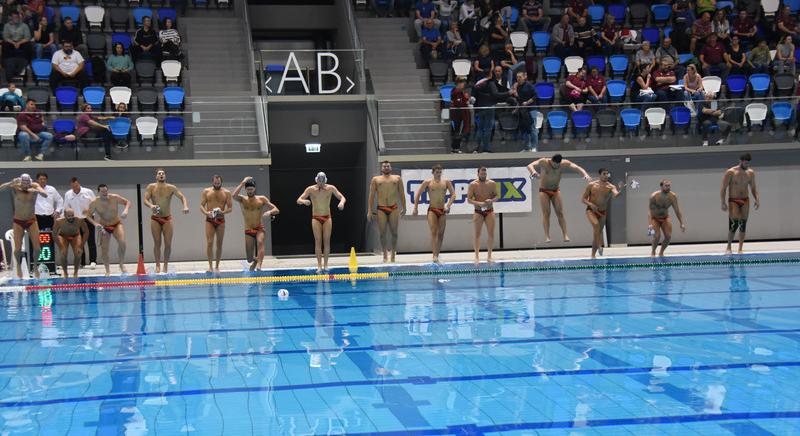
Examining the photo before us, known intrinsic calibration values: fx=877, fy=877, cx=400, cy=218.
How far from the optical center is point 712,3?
22.4 m

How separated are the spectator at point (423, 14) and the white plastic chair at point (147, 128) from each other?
7560 millimetres

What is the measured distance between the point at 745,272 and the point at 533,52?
32.5ft

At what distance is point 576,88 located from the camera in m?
18.5

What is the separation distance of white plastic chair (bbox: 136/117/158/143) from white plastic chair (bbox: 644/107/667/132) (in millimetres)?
9751

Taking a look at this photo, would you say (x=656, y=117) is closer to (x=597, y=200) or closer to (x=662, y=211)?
(x=662, y=211)

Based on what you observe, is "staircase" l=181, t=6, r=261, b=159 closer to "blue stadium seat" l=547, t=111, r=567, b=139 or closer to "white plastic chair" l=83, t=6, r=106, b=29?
"white plastic chair" l=83, t=6, r=106, b=29

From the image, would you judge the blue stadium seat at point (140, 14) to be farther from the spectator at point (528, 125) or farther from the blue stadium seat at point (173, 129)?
the spectator at point (528, 125)

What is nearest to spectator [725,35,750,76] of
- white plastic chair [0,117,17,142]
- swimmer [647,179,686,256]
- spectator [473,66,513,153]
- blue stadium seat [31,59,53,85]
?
spectator [473,66,513,153]

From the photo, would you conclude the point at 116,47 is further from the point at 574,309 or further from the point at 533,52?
the point at 574,309

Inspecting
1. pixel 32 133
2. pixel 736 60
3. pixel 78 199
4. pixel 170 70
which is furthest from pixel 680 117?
pixel 32 133

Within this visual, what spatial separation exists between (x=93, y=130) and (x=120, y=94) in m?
1.64

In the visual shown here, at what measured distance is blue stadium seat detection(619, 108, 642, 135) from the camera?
17.7m

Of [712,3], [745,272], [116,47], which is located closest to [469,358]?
[745,272]

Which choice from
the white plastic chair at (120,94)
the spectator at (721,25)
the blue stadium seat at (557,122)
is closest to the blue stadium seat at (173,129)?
the white plastic chair at (120,94)
